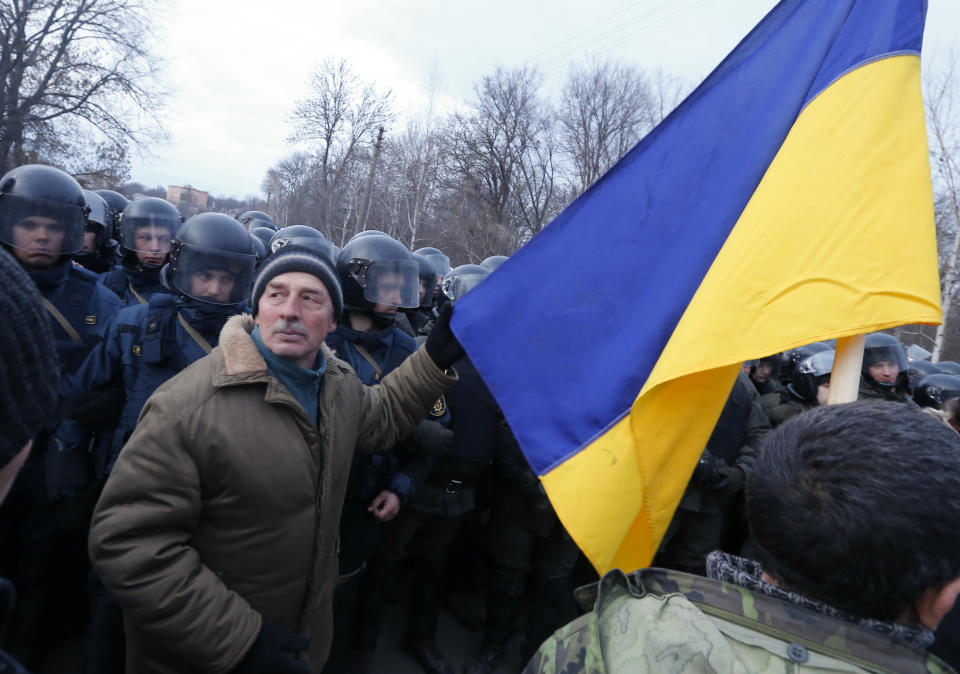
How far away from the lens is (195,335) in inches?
122

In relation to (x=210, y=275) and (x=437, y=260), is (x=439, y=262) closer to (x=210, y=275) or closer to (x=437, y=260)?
(x=437, y=260)

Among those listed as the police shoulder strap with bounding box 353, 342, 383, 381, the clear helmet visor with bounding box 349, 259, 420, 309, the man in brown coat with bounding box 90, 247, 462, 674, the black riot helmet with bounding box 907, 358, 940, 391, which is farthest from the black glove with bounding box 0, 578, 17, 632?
the black riot helmet with bounding box 907, 358, 940, 391

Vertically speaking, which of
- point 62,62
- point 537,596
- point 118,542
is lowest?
point 537,596

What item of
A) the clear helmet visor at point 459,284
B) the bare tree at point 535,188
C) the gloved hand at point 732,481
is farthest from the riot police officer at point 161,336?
the bare tree at point 535,188

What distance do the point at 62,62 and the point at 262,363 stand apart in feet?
90.6

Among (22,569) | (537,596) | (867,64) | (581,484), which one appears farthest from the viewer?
(537,596)

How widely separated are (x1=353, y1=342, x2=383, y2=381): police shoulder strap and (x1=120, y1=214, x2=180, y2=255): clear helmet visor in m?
2.13

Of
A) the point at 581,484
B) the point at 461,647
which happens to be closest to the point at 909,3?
the point at 581,484

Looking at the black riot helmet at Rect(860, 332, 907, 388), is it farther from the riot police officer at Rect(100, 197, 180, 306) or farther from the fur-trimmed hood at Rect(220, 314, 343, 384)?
the riot police officer at Rect(100, 197, 180, 306)

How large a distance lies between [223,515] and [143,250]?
3400 millimetres

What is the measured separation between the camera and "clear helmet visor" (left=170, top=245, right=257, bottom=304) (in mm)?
3224

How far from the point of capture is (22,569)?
3016mm

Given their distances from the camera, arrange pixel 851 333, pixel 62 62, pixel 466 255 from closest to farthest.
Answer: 1. pixel 851 333
2. pixel 62 62
3. pixel 466 255

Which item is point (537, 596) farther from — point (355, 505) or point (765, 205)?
point (765, 205)
